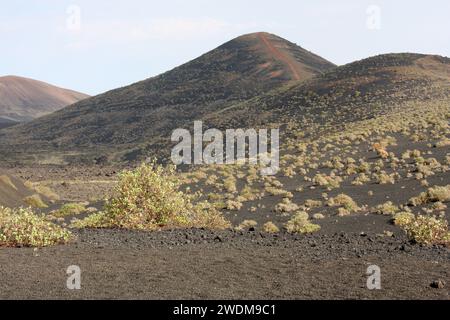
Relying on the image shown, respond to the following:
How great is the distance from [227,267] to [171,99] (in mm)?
102335

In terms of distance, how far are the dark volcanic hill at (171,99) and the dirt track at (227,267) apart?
73.6 meters

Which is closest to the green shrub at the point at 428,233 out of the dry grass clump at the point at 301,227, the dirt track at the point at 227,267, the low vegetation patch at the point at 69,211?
the dirt track at the point at 227,267

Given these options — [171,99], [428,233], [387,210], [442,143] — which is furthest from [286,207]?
[171,99]

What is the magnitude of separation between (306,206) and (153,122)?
77.9 m

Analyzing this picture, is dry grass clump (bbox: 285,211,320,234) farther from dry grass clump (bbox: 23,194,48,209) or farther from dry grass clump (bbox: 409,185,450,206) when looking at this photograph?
dry grass clump (bbox: 23,194,48,209)

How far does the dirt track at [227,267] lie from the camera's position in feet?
34.1

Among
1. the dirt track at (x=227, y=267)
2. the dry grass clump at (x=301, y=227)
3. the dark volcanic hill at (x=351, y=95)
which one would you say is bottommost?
the dirt track at (x=227, y=267)

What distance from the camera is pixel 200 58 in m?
138

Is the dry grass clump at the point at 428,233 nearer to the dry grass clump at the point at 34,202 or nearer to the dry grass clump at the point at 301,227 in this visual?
the dry grass clump at the point at 301,227

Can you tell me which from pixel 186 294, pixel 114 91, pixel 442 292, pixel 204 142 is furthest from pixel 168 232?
pixel 114 91

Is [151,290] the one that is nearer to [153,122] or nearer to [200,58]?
[153,122]

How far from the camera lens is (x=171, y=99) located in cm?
11338

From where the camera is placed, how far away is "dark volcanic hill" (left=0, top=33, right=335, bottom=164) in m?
100

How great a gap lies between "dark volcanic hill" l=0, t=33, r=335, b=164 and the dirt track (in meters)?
73.6
